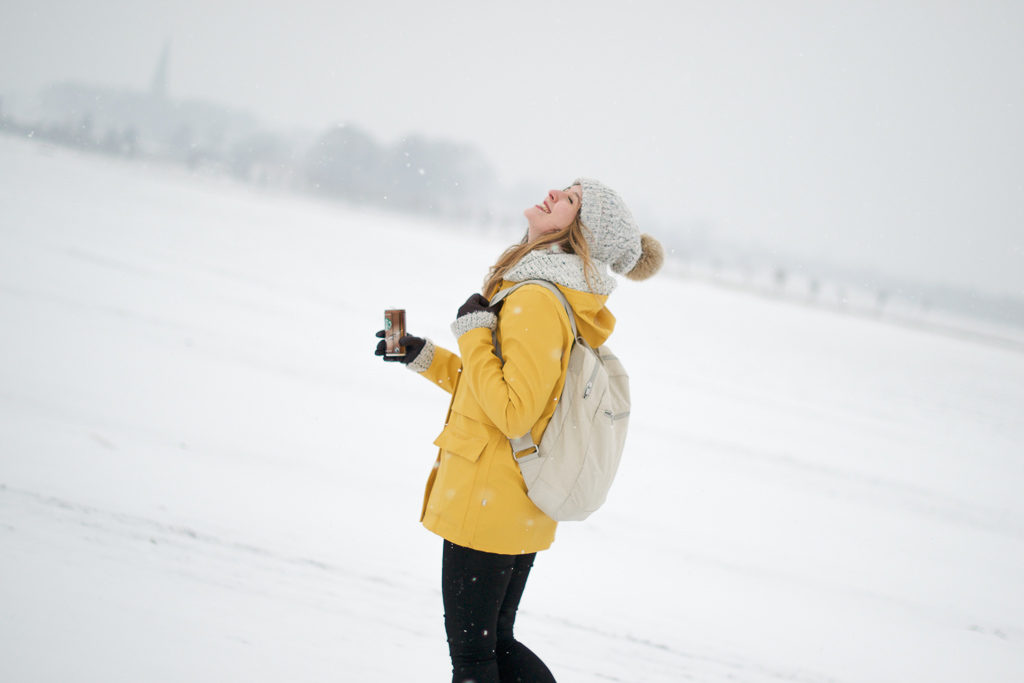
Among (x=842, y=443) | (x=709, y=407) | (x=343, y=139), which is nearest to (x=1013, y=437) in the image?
(x=842, y=443)

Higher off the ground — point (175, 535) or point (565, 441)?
point (565, 441)

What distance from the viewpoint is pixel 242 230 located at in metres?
14.6

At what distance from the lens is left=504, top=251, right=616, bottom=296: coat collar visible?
144 cm

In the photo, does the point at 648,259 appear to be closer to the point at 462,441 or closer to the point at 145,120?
the point at 462,441

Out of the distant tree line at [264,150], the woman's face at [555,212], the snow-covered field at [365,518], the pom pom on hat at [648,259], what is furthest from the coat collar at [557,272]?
the distant tree line at [264,150]

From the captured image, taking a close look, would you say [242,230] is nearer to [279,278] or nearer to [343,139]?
[279,278]

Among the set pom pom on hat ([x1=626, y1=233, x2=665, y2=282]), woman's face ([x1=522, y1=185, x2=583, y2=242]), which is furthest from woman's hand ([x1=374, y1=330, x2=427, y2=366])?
pom pom on hat ([x1=626, y1=233, x2=665, y2=282])

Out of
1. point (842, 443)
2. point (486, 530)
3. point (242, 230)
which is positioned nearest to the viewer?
point (486, 530)

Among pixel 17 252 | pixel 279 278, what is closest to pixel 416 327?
pixel 279 278

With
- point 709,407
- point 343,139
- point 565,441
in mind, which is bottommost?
point 709,407

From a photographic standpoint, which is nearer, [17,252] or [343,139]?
[17,252]

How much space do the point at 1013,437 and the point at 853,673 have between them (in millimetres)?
7473

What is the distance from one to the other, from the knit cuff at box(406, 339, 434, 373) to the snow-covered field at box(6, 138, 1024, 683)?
1.22 meters

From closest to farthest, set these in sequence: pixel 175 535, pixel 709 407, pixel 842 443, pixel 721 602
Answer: pixel 175 535 → pixel 721 602 → pixel 842 443 → pixel 709 407
